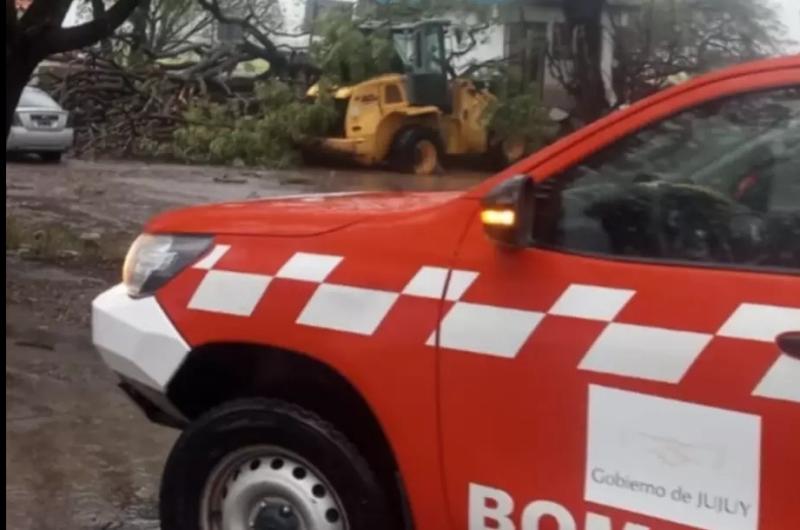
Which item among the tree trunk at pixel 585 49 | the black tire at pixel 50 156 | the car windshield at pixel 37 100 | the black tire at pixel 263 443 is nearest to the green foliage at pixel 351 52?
the car windshield at pixel 37 100

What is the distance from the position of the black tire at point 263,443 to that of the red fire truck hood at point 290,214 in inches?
19.2

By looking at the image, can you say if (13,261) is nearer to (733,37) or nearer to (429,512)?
(733,37)

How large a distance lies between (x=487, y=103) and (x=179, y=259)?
12.1m

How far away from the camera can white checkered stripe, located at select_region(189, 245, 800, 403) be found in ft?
10.5

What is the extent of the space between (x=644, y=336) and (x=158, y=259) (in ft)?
5.14

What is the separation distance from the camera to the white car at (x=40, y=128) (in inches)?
878

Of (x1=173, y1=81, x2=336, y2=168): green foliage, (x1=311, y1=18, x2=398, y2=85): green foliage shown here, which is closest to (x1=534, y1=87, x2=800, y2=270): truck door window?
(x1=311, y1=18, x2=398, y2=85): green foliage

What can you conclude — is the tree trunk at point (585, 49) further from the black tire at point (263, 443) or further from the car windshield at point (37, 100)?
the car windshield at point (37, 100)

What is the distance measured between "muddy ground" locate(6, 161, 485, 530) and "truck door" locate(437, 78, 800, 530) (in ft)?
6.92

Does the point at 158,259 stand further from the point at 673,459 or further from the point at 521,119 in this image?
the point at 521,119

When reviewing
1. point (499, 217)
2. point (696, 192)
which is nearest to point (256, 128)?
point (499, 217)

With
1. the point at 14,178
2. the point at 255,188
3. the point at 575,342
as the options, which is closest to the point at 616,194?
the point at 575,342

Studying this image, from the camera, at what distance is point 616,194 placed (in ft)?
11.6

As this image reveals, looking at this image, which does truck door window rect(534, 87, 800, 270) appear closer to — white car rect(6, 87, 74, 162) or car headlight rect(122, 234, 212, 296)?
car headlight rect(122, 234, 212, 296)
